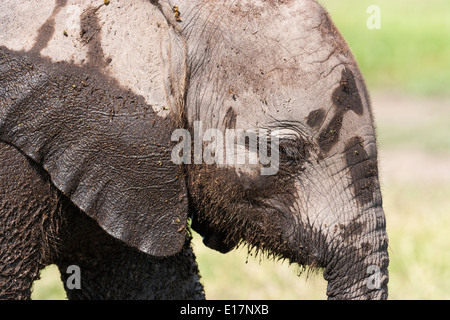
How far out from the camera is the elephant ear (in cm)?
354

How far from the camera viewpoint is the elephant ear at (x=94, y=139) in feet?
11.6

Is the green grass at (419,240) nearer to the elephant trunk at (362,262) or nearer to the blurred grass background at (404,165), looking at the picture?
the blurred grass background at (404,165)

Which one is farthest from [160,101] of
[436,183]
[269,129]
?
[436,183]

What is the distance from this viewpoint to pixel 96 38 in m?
3.58

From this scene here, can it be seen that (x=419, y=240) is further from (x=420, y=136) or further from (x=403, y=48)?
(x=403, y=48)

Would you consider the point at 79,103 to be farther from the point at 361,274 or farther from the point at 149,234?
the point at 361,274

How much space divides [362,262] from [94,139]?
126cm

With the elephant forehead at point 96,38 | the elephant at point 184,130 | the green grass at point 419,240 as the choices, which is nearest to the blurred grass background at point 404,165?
the green grass at point 419,240

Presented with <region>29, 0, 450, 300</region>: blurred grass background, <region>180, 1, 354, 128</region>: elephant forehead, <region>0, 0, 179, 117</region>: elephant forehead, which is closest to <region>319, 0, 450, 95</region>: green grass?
<region>29, 0, 450, 300</region>: blurred grass background

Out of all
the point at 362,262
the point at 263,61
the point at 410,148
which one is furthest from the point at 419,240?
the point at 263,61

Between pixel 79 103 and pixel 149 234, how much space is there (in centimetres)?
66

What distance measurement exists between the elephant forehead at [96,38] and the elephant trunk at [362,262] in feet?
3.16
